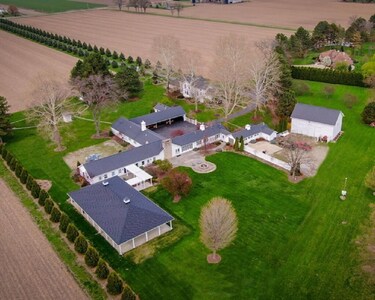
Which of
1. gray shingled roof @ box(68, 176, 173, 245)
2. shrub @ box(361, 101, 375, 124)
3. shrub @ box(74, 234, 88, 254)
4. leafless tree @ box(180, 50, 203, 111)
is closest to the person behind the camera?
shrub @ box(74, 234, 88, 254)

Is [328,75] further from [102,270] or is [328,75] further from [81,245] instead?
[102,270]

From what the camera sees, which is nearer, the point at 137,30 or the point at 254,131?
the point at 254,131

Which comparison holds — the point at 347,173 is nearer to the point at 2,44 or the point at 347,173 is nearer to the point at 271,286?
the point at 271,286

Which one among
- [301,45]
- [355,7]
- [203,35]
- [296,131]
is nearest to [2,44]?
[203,35]

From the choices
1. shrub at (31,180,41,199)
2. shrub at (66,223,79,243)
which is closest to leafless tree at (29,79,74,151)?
shrub at (31,180,41,199)

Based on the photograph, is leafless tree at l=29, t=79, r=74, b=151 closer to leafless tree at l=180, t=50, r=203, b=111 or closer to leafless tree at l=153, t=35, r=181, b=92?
leafless tree at l=180, t=50, r=203, b=111

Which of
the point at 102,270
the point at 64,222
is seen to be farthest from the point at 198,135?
the point at 102,270
